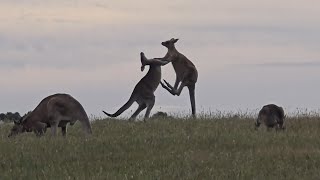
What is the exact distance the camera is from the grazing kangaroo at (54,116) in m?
15.0

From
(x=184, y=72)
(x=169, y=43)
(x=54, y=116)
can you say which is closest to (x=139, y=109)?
(x=184, y=72)

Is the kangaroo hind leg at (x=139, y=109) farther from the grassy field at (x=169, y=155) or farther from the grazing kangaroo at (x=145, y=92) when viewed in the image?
the grassy field at (x=169, y=155)

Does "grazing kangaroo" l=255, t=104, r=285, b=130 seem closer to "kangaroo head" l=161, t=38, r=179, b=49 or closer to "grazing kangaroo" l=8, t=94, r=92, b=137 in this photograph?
"grazing kangaroo" l=8, t=94, r=92, b=137

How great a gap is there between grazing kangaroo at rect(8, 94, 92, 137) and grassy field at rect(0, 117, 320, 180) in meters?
0.39

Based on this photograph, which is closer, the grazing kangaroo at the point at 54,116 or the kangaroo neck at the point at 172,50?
the grazing kangaroo at the point at 54,116

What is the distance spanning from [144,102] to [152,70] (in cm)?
100

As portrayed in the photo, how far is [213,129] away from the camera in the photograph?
1483 cm

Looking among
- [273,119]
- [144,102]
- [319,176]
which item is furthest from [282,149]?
[144,102]

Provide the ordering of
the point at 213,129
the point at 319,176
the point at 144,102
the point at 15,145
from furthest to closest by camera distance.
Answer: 1. the point at 144,102
2. the point at 213,129
3. the point at 15,145
4. the point at 319,176

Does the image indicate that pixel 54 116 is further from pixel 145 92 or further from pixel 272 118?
pixel 272 118

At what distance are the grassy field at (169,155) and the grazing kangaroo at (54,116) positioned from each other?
392 mm

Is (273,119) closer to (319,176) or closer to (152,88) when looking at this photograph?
(152,88)

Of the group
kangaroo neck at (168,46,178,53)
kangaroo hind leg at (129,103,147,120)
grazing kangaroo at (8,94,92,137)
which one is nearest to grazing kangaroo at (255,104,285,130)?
grazing kangaroo at (8,94,92,137)

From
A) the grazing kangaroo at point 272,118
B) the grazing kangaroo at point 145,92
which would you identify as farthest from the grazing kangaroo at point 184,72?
the grazing kangaroo at point 272,118
